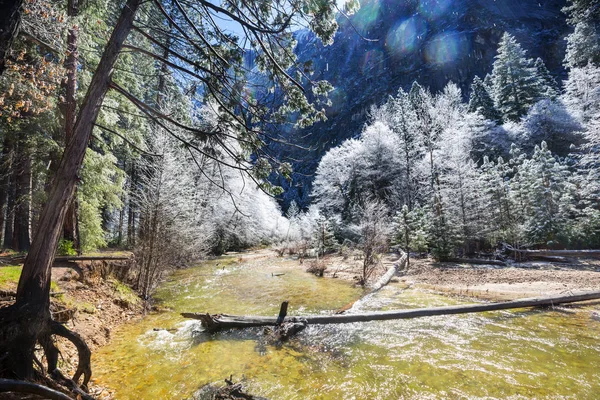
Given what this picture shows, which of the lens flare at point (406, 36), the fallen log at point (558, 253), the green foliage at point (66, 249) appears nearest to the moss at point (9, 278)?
the green foliage at point (66, 249)

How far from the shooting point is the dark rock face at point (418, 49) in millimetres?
52875

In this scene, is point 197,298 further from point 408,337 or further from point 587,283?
point 587,283

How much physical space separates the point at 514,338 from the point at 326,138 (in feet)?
218

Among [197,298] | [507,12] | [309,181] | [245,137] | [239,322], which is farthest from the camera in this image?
[309,181]

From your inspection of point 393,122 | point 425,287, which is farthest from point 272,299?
point 393,122

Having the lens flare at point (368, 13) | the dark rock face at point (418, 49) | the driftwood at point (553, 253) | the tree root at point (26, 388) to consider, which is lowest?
the driftwood at point (553, 253)

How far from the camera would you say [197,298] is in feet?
32.0

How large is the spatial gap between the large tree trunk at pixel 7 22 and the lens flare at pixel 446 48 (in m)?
74.7

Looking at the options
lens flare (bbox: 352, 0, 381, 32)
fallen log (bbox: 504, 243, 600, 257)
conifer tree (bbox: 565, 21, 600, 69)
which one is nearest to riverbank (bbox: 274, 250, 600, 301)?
fallen log (bbox: 504, 243, 600, 257)

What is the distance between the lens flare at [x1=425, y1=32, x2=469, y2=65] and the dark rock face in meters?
0.16

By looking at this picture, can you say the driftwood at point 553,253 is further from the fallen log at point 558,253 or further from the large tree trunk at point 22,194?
the large tree trunk at point 22,194

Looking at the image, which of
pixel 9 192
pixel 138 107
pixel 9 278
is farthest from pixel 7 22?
pixel 9 192

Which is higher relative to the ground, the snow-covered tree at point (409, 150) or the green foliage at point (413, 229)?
the snow-covered tree at point (409, 150)

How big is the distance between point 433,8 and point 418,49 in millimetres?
13465
